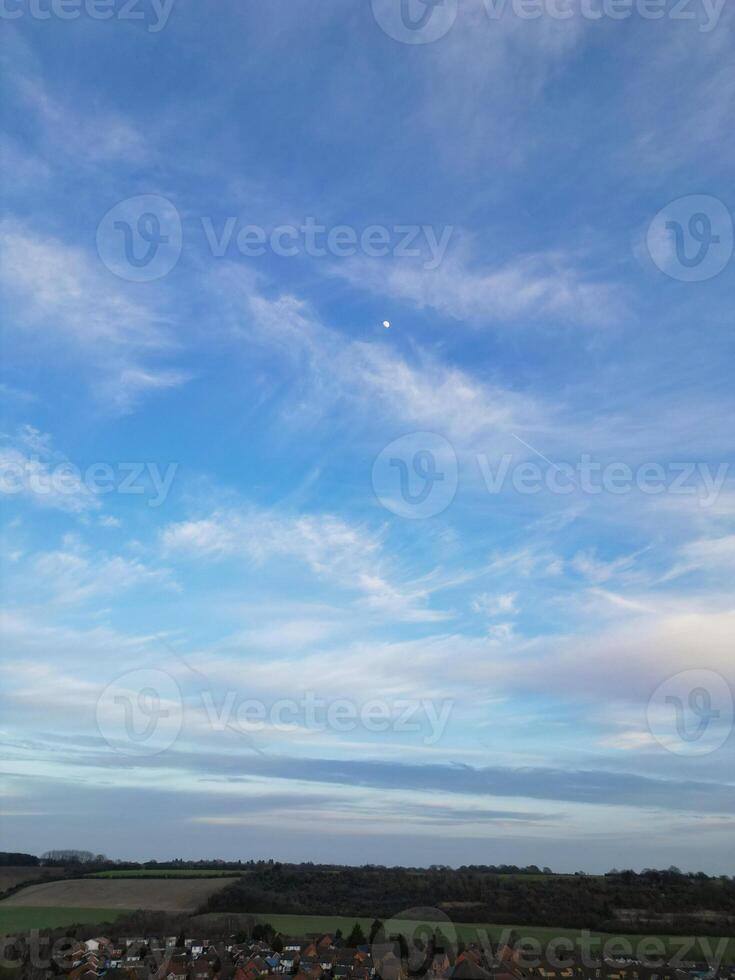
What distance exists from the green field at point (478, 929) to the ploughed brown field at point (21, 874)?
4091cm

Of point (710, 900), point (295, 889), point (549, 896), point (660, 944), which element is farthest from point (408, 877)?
point (660, 944)

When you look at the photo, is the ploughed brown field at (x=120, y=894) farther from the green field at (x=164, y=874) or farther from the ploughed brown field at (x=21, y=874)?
the green field at (x=164, y=874)

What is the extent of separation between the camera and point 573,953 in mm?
67562

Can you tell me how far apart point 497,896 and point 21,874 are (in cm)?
7523

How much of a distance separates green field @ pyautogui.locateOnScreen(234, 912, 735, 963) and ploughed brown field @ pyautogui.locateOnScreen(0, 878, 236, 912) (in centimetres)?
1207

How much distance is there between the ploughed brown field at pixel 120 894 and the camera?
3898 inches

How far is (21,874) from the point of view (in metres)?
121

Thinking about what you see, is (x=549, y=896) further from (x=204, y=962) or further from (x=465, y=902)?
(x=204, y=962)
